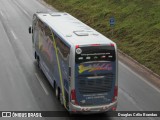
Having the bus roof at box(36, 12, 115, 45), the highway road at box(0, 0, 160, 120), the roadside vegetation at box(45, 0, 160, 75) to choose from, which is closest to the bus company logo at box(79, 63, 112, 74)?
the bus roof at box(36, 12, 115, 45)

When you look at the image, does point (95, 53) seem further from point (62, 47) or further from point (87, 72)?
point (62, 47)

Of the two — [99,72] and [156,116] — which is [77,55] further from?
[156,116]

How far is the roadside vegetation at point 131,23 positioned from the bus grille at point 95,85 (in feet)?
29.4

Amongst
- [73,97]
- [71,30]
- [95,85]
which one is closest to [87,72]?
[95,85]

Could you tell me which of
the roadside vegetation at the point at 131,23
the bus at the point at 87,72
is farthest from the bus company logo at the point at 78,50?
the roadside vegetation at the point at 131,23

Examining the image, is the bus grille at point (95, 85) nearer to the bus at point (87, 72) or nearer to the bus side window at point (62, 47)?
the bus at point (87, 72)

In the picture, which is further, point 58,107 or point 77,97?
point 58,107

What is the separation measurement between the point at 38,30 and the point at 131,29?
11913 millimetres

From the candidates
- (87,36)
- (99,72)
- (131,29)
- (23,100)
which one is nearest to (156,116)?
(99,72)

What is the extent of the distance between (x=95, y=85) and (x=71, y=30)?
13.8ft

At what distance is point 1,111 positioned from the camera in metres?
19.9

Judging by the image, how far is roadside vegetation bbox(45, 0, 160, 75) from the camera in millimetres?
29728

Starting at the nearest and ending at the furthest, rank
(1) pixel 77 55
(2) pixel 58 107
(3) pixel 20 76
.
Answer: (1) pixel 77 55 → (2) pixel 58 107 → (3) pixel 20 76

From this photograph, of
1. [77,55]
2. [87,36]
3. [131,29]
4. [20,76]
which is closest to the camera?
[77,55]
